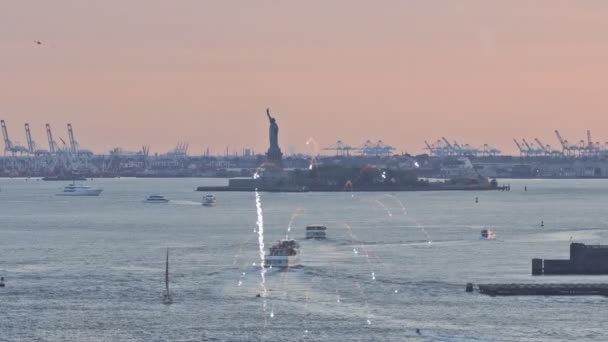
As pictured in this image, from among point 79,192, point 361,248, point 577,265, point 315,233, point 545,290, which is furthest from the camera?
point 79,192

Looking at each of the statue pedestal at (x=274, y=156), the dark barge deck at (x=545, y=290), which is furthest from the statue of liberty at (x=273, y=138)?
the dark barge deck at (x=545, y=290)

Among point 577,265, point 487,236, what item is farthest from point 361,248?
point 577,265

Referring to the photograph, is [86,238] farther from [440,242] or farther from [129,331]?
[129,331]

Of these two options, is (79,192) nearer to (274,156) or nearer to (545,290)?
(274,156)

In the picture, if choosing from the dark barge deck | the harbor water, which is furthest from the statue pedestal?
the dark barge deck

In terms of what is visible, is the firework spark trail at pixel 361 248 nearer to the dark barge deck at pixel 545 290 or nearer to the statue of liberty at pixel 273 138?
the dark barge deck at pixel 545 290

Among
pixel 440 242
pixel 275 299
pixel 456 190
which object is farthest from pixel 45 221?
pixel 456 190
